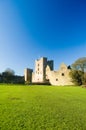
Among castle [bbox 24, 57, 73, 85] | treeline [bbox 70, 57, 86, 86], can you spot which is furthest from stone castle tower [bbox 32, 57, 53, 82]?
treeline [bbox 70, 57, 86, 86]

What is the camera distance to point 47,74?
64.3m

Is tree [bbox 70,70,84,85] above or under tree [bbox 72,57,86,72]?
under

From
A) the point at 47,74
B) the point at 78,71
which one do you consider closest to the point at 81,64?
the point at 78,71

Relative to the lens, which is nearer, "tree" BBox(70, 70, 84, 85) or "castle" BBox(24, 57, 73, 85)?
"tree" BBox(70, 70, 84, 85)

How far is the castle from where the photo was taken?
52600 mm

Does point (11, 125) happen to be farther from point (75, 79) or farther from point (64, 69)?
point (64, 69)

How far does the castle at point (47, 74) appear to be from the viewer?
Result: 52.6 metres

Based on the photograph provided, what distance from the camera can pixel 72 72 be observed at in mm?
48219

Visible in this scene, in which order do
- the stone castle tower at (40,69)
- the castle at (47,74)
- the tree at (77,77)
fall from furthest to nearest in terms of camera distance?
the stone castle tower at (40,69), the castle at (47,74), the tree at (77,77)

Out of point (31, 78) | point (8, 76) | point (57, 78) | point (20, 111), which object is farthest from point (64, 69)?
point (20, 111)

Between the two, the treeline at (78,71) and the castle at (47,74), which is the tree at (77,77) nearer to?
the treeline at (78,71)

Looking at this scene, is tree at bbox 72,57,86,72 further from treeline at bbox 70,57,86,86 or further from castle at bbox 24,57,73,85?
castle at bbox 24,57,73,85

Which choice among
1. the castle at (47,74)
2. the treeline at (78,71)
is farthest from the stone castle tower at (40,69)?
the treeline at (78,71)

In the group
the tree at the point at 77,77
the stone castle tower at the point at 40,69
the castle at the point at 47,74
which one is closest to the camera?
the tree at the point at 77,77
